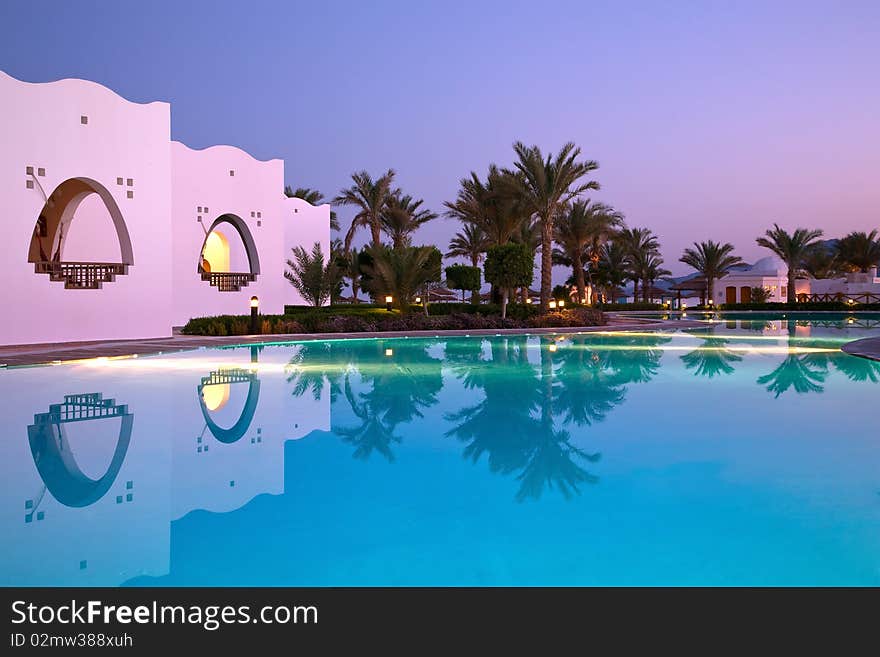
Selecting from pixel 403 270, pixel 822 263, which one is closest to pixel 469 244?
pixel 403 270

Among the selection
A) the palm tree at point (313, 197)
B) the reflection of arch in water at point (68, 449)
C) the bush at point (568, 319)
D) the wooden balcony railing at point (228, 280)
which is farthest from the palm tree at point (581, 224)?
the reflection of arch in water at point (68, 449)

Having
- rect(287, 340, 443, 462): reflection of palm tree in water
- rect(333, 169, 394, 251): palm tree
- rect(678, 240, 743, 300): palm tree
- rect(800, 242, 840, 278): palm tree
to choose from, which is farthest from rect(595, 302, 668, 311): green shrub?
rect(287, 340, 443, 462): reflection of palm tree in water

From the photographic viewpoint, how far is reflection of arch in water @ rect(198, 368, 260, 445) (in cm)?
843

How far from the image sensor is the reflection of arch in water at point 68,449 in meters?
5.96

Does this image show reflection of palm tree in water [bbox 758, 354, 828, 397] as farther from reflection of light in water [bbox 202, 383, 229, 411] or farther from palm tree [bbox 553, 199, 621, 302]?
palm tree [bbox 553, 199, 621, 302]

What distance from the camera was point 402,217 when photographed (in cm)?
4444

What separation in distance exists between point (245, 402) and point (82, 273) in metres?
12.6

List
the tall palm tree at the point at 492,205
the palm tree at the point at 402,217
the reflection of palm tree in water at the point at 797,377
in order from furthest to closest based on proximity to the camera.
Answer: the palm tree at the point at 402,217 → the tall palm tree at the point at 492,205 → the reflection of palm tree in water at the point at 797,377

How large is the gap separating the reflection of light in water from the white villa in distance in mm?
9523

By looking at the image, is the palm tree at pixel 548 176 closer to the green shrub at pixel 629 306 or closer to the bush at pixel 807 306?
the green shrub at pixel 629 306

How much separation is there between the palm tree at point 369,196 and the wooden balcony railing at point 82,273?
887 inches
